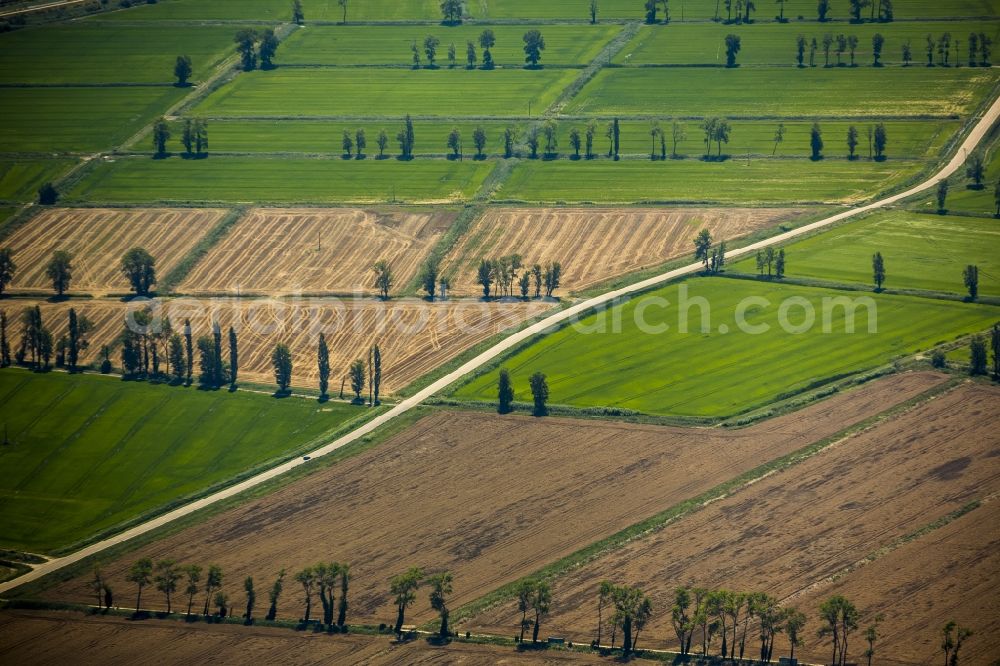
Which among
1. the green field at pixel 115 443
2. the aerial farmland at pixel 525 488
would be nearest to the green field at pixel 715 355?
the aerial farmland at pixel 525 488

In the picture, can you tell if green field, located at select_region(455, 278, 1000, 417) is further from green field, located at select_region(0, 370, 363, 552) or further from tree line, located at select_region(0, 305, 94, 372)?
tree line, located at select_region(0, 305, 94, 372)

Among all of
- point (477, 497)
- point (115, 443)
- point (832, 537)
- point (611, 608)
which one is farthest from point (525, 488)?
point (115, 443)

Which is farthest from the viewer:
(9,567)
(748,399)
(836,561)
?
(748,399)

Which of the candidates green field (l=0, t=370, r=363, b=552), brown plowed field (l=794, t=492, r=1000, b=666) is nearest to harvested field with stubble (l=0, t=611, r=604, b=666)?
green field (l=0, t=370, r=363, b=552)

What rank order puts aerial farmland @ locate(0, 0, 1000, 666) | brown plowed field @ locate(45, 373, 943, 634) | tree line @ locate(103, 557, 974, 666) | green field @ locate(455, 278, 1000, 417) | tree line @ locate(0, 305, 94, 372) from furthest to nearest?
tree line @ locate(0, 305, 94, 372) < green field @ locate(455, 278, 1000, 417) < brown plowed field @ locate(45, 373, 943, 634) < aerial farmland @ locate(0, 0, 1000, 666) < tree line @ locate(103, 557, 974, 666)

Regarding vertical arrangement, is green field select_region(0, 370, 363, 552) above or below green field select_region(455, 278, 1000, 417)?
below

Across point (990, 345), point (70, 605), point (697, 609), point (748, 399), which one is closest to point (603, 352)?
point (748, 399)

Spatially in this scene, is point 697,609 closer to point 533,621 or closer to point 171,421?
→ point 533,621
